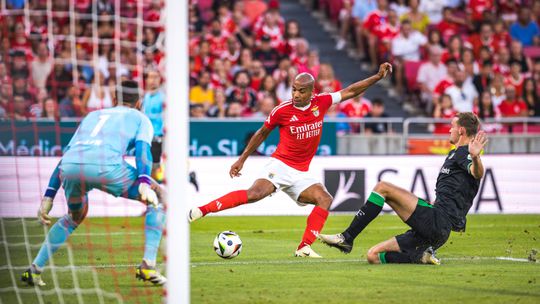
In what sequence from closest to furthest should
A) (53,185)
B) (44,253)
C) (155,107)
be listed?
(44,253), (53,185), (155,107)

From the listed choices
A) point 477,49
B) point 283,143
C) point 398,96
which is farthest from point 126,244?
point 477,49

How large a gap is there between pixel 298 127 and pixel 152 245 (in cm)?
347

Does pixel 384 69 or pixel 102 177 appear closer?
pixel 102 177

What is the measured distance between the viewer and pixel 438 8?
2586 cm

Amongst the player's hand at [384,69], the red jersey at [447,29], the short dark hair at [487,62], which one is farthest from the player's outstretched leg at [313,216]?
the red jersey at [447,29]

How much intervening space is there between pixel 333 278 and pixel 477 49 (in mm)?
16169

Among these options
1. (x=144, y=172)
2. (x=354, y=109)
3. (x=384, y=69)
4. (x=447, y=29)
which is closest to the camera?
(x=144, y=172)

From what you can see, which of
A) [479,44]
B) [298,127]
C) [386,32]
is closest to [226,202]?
[298,127]

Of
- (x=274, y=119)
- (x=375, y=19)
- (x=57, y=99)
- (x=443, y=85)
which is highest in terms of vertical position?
(x=375, y=19)

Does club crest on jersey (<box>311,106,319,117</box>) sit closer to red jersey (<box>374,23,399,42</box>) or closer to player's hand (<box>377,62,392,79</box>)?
player's hand (<box>377,62,392,79</box>)

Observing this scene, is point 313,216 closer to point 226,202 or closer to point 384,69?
point 226,202

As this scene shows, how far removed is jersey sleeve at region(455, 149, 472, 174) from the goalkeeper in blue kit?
317 centimetres

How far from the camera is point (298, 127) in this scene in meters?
12.2

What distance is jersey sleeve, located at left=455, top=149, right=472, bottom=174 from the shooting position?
34.1 ft
